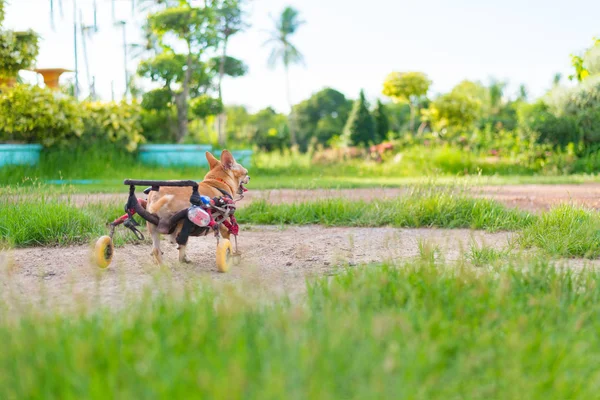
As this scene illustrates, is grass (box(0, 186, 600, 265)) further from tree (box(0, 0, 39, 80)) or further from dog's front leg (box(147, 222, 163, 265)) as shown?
tree (box(0, 0, 39, 80))

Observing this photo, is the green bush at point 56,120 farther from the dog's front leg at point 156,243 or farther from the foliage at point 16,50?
the dog's front leg at point 156,243

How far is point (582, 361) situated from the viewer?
200 centimetres

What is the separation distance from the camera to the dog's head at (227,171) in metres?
4.26

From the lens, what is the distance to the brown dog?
150 inches

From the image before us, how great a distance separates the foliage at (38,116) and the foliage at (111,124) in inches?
14.6

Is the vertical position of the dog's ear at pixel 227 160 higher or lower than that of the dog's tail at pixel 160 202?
higher

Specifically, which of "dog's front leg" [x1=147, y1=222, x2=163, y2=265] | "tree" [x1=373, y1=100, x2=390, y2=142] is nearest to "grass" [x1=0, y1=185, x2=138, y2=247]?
"dog's front leg" [x1=147, y1=222, x2=163, y2=265]

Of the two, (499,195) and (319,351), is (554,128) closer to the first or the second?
(499,195)

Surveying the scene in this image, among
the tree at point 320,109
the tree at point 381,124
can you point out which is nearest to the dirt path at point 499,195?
the tree at point 381,124

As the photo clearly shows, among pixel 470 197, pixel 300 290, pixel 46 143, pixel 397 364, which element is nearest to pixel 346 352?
pixel 397 364

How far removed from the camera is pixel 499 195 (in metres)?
8.34

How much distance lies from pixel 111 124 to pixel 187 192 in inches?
382

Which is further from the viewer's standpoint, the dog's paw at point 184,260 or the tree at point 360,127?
the tree at point 360,127

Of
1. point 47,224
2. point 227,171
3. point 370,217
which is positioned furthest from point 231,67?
point 227,171
